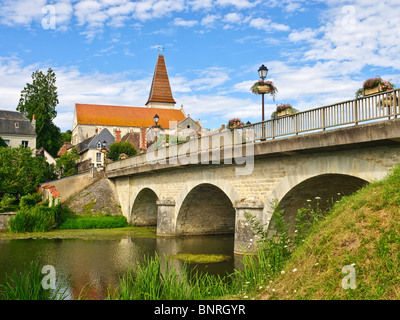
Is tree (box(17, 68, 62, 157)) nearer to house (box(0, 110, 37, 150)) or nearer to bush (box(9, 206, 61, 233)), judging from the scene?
house (box(0, 110, 37, 150))

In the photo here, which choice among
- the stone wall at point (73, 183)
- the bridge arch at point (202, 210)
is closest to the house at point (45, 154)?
the stone wall at point (73, 183)

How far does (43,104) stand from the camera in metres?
52.7

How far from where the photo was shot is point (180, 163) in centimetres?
1700

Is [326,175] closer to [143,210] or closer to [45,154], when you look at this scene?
[143,210]

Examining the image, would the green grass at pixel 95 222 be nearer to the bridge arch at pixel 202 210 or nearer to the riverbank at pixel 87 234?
the riverbank at pixel 87 234

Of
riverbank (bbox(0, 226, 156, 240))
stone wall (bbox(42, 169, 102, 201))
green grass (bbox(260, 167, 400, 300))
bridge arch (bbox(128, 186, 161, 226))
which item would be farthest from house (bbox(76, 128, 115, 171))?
green grass (bbox(260, 167, 400, 300))

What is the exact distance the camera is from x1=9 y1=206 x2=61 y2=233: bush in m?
21.1

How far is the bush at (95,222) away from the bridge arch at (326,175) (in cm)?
1380

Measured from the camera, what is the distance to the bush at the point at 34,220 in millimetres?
21094

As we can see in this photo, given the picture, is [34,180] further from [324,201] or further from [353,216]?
[353,216]

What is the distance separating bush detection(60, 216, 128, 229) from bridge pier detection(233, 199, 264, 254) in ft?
39.7

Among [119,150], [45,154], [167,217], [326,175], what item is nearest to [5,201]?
[167,217]

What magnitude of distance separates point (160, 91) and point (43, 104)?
30.6 metres
